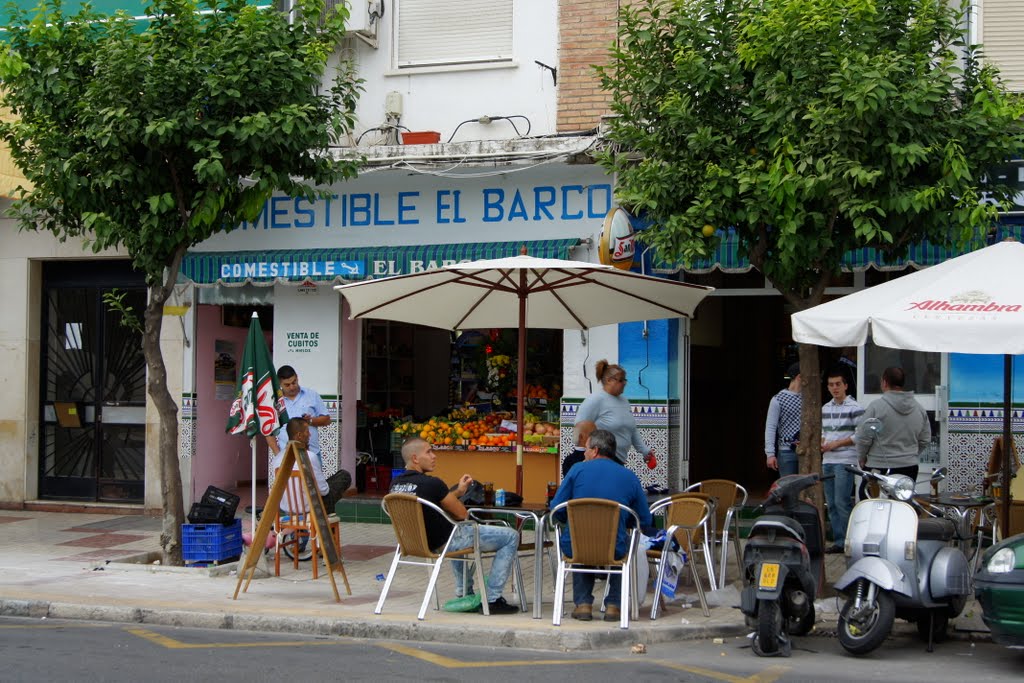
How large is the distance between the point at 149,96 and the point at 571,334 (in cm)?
511

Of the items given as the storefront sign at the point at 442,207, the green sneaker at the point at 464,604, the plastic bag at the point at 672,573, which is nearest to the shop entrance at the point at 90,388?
the storefront sign at the point at 442,207

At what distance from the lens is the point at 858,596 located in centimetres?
757

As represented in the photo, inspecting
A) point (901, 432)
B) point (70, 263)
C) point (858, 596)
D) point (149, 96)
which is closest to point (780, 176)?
point (901, 432)

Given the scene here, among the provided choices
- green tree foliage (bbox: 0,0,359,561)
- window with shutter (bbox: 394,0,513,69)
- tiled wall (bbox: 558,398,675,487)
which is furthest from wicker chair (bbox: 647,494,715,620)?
window with shutter (bbox: 394,0,513,69)

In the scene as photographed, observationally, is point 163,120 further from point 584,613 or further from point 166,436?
point 584,613

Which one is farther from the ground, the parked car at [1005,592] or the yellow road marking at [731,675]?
the parked car at [1005,592]

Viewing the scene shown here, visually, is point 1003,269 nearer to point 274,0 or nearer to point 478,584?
point 478,584

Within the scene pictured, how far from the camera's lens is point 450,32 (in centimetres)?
1387

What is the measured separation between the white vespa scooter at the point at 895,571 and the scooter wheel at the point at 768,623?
1.40 feet

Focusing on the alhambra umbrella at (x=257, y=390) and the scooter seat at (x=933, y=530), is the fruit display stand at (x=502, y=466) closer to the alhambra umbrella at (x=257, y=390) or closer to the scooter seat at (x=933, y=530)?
the alhambra umbrella at (x=257, y=390)

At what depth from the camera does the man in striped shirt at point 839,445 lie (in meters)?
11.2

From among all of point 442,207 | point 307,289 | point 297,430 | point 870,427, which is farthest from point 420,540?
point 307,289

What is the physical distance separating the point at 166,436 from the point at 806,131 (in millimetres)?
6239

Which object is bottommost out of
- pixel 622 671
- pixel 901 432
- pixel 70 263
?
pixel 622 671
